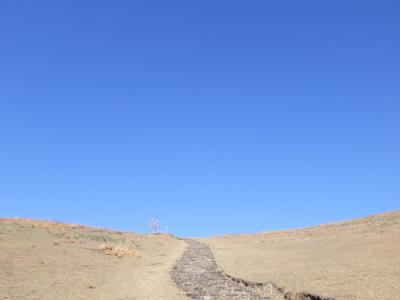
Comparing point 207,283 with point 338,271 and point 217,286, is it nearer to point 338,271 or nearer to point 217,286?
point 217,286

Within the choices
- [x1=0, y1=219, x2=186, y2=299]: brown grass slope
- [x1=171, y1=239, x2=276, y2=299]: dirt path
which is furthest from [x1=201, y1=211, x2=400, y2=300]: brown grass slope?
[x1=0, y1=219, x2=186, y2=299]: brown grass slope

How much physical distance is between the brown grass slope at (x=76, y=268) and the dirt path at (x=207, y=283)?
0.72 m

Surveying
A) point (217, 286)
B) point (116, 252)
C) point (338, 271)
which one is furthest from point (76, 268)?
point (338, 271)

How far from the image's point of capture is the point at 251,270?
103 ft

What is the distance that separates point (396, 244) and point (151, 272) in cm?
1685

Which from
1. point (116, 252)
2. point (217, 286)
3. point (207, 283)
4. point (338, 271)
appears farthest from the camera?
point (116, 252)

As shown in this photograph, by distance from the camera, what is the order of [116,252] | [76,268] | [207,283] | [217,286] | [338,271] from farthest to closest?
1. [116,252]
2. [76,268]
3. [207,283]
4. [338,271]
5. [217,286]

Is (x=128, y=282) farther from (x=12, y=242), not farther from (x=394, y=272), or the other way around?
(x=12, y=242)

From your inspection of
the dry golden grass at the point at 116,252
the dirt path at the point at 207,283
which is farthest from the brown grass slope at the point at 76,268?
the dirt path at the point at 207,283

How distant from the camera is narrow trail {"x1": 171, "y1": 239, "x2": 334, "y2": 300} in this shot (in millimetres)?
22047

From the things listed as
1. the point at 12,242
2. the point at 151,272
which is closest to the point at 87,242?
the point at 12,242

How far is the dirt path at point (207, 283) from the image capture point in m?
22.9

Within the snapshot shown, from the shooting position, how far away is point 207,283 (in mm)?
27203

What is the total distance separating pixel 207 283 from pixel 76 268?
955 centimetres
